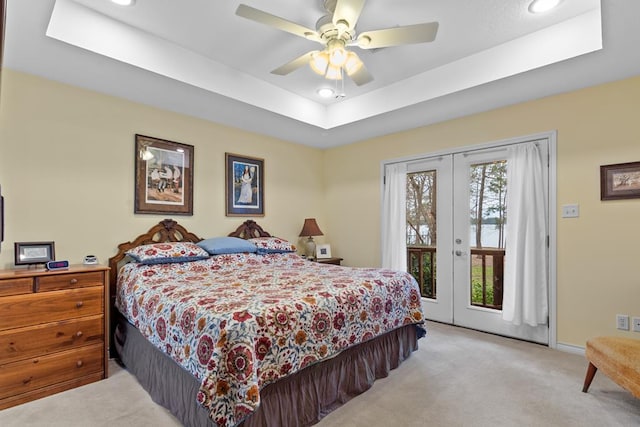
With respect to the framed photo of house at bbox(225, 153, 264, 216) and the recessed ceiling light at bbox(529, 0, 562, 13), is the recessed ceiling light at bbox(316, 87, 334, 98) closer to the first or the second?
the framed photo of house at bbox(225, 153, 264, 216)

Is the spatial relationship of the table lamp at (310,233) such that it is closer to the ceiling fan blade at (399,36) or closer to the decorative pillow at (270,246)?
the decorative pillow at (270,246)

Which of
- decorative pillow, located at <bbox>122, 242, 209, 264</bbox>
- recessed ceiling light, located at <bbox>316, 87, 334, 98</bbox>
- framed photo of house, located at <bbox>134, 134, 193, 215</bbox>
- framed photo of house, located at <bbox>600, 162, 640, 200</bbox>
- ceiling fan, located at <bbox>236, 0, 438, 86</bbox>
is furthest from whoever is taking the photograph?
recessed ceiling light, located at <bbox>316, 87, 334, 98</bbox>

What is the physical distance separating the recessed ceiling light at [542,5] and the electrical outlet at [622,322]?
259 cm

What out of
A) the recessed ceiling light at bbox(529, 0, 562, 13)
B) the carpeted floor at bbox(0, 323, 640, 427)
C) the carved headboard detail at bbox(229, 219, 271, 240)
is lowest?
the carpeted floor at bbox(0, 323, 640, 427)

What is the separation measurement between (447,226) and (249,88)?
2706mm

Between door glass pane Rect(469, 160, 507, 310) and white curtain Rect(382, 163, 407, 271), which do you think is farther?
white curtain Rect(382, 163, 407, 271)

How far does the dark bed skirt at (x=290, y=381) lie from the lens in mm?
1944

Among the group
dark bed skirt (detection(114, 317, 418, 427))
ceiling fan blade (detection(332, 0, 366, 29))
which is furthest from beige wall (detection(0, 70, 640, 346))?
ceiling fan blade (detection(332, 0, 366, 29))

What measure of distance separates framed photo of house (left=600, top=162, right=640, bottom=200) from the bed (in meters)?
1.91

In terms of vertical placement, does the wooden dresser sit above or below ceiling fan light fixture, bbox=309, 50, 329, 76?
below

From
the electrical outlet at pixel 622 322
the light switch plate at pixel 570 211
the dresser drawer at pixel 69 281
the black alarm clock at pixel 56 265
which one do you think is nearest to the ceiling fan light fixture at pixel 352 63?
the light switch plate at pixel 570 211

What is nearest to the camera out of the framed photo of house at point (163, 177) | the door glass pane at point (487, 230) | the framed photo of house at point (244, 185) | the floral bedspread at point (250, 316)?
the floral bedspread at point (250, 316)

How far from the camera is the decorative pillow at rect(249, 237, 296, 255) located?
13.2 ft

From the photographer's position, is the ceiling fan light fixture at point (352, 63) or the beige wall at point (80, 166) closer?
the ceiling fan light fixture at point (352, 63)
